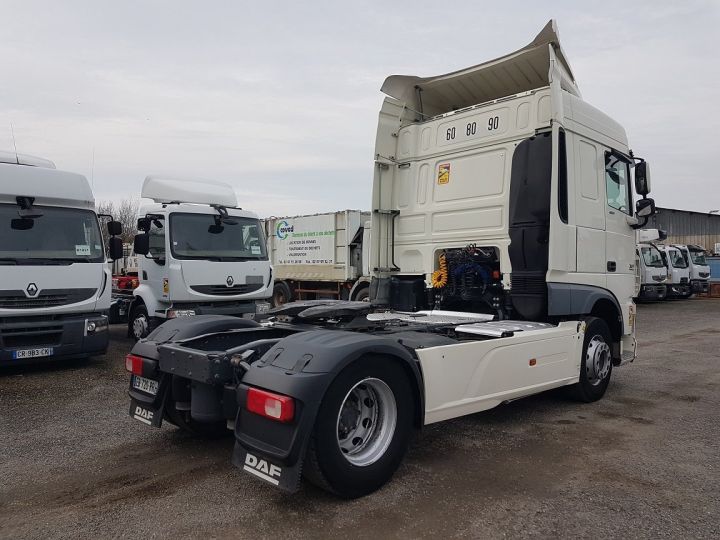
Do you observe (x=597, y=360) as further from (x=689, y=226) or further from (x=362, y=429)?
(x=689, y=226)

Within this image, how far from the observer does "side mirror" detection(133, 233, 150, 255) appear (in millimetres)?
9648

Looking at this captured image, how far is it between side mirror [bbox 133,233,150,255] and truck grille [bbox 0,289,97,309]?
1.55 meters

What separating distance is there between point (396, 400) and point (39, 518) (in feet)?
7.49

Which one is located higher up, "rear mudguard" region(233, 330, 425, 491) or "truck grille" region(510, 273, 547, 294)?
"truck grille" region(510, 273, 547, 294)

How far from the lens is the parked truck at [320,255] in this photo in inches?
662

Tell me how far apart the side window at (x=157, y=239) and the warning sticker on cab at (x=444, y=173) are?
16.9 ft

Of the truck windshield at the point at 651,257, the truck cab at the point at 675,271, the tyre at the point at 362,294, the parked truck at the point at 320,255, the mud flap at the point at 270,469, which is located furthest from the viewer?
the truck cab at the point at 675,271

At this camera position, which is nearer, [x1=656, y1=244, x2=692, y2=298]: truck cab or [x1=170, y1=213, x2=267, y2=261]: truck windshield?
[x1=170, y1=213, x2=267, y2=261]: truck windshield

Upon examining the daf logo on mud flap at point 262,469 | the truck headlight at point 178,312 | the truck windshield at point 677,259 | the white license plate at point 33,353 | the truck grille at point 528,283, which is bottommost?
the daf logo on mud flap at point 262,469

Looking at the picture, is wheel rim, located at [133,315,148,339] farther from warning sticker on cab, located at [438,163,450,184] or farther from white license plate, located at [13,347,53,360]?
warning sticker on cab, located at [438,163,450,184]

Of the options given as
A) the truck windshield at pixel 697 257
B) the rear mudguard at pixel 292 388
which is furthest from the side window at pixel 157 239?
the truck windshield at pixel 697 257

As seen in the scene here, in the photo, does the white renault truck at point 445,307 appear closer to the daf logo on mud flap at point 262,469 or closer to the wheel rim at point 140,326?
the daf logo on mud flap at point 262,469

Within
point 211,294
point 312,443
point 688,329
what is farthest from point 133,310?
point 688,329

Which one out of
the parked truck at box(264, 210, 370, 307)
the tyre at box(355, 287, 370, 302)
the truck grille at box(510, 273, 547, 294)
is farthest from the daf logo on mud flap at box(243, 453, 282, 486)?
the tyre at box(355, 287, 370, 302)
